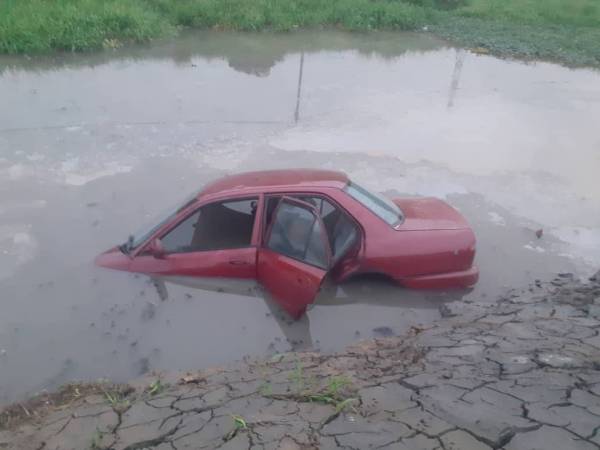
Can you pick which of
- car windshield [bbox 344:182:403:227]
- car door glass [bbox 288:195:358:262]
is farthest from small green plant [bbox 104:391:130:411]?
car windshield [bbox 344:182:403:227]

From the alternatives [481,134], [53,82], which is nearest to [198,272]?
[481,134]

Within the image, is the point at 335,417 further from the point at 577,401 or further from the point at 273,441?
the point at 577,401

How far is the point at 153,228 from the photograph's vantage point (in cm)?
627

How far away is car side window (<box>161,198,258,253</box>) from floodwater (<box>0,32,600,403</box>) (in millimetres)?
542

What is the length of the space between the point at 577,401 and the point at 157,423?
9.29 ft

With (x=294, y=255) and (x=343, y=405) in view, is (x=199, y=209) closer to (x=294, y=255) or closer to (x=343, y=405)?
(x=294, y=255)

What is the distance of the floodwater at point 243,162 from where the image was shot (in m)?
5.94

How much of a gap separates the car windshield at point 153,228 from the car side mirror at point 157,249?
0.14m

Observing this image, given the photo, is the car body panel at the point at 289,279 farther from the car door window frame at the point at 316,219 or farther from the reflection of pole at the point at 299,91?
the reflection of pole at the point at 299,91

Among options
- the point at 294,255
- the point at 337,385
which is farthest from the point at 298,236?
the point at 337,385

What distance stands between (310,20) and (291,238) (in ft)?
42.6

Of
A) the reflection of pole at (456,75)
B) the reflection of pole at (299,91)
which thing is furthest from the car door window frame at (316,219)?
the reflection of pole at (456,75)

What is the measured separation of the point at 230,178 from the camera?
653cm

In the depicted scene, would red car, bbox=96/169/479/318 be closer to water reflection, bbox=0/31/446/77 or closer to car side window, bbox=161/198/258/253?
car side window, bbox=161/198/258/253
